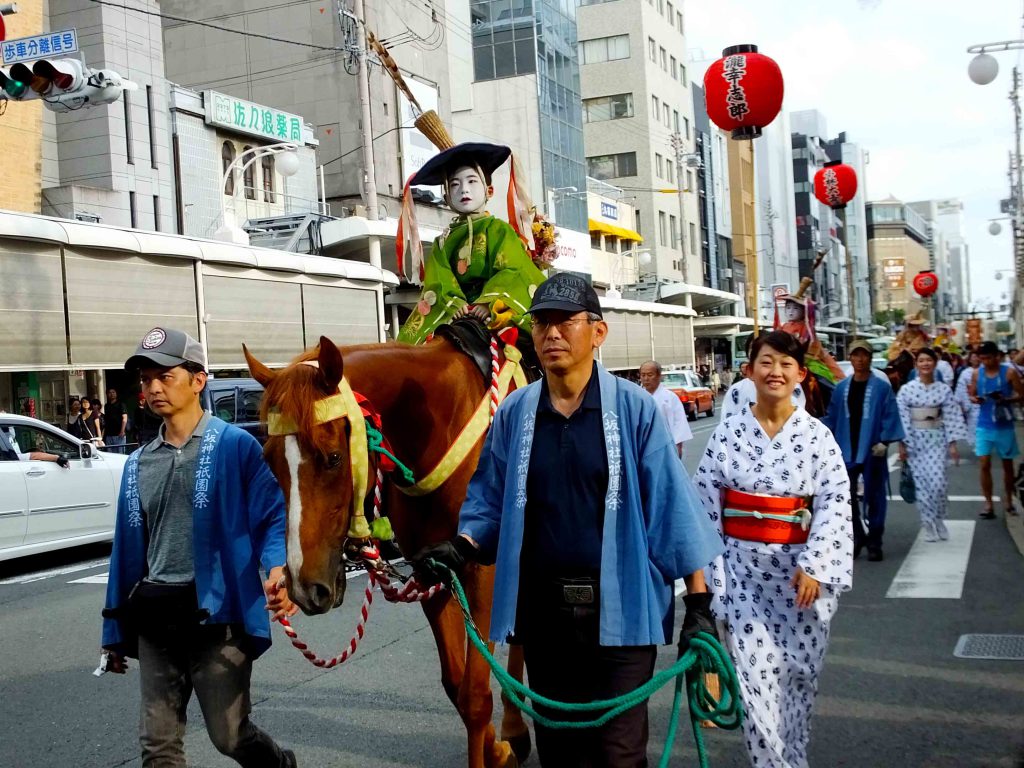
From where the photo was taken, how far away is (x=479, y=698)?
425 cm

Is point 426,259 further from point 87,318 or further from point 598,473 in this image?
point 87,318

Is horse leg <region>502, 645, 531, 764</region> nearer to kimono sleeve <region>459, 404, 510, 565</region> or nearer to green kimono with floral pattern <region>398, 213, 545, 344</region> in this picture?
kimono sleeve <region>459, 404, 510, 565</region>

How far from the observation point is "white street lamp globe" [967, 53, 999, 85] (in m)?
18.4

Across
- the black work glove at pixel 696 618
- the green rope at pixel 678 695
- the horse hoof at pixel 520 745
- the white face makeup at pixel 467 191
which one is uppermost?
the white face makeup at pixel 467 191

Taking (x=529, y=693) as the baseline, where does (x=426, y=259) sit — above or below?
above

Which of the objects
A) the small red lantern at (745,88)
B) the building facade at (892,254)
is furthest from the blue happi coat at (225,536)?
the building facade at (892,254)

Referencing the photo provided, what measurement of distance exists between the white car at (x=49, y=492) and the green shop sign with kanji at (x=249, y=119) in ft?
51.7

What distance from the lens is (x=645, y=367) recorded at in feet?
36.6

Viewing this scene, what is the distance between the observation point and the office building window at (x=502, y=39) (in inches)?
1756

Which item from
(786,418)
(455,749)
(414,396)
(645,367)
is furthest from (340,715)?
(645,367)

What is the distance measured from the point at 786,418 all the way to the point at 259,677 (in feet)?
11.9

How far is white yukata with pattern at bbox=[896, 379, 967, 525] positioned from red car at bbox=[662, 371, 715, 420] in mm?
18807

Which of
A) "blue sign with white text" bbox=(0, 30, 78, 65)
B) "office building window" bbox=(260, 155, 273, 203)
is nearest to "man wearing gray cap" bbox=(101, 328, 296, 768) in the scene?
"blue sign with white text" bbox=(0, 30, 78, 65)

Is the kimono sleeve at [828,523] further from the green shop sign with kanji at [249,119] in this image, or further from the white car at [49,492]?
the green shop sign with kanji at [249,119]
